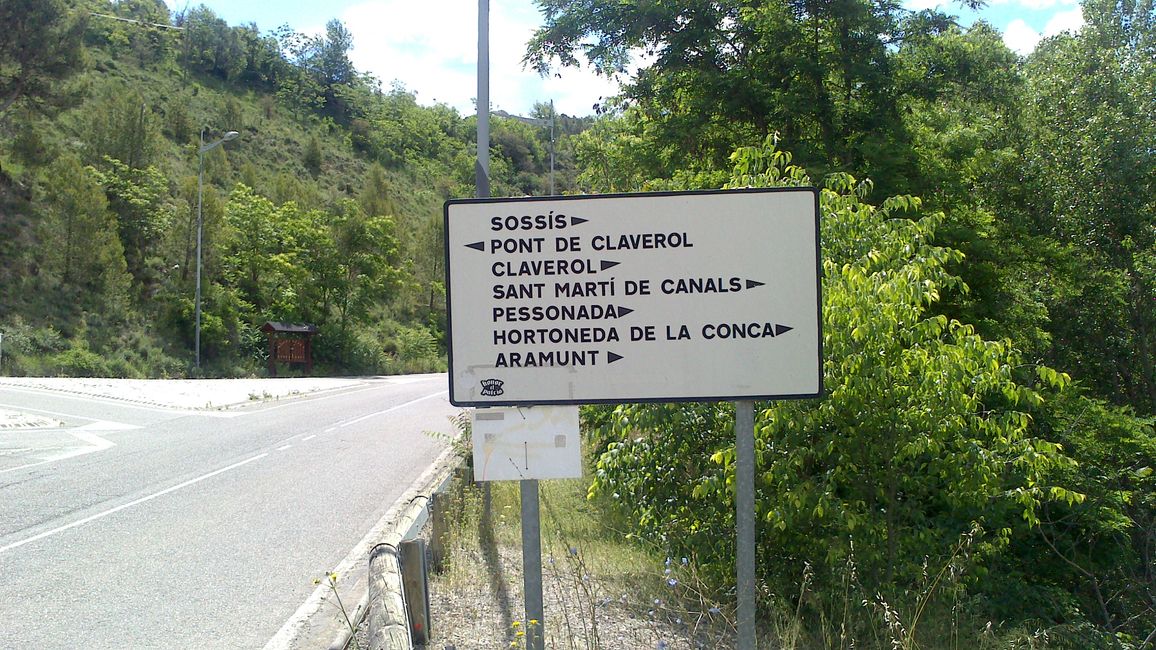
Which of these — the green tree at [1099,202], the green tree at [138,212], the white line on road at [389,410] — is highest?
the green tree at [138,212]

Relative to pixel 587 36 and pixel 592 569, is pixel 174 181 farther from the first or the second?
pixel 592 569

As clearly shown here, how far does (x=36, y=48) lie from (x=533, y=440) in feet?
146

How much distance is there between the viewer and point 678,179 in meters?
8.00

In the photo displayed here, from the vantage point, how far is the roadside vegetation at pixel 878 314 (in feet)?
17.3

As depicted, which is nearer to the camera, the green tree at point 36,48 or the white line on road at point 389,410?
the white line on road at point 389,410

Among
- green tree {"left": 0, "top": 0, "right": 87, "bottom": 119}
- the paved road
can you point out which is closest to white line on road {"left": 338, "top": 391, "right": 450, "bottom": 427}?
the paved road

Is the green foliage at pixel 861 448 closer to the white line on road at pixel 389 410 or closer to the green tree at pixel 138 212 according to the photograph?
the white line on road at pixel 389 410

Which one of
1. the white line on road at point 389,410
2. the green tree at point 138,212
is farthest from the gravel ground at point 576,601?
the green tree at point 138,212

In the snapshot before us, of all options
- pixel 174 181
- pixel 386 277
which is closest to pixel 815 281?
pixel 386 277

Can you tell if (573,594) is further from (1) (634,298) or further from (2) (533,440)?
(1) (634,298)

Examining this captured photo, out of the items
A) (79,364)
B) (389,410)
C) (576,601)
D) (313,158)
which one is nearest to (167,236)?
(79,364)

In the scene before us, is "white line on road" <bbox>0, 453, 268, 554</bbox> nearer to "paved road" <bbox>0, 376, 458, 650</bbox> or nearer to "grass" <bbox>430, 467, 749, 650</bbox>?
"paved road" <bbox>0, 376, 458, 650</bbox>

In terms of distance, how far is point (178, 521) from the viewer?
8.78 metres

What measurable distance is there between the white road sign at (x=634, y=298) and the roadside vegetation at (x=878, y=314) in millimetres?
1707
